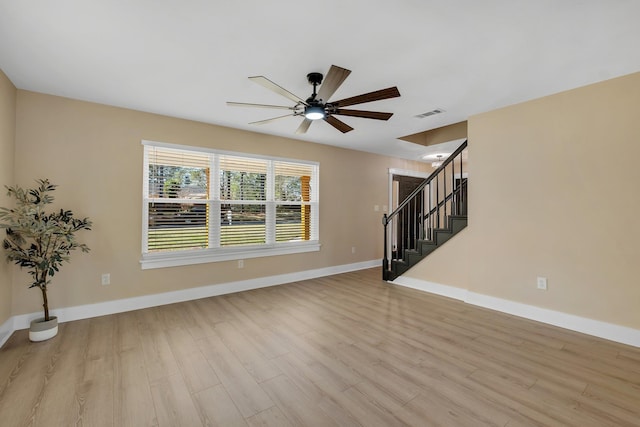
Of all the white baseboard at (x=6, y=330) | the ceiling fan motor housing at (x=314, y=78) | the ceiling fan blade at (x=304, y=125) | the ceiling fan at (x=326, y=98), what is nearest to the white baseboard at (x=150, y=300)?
the white baseboard at (x=6, y=330)

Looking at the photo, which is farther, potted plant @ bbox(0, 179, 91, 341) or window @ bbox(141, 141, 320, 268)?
window @ bbox(141, 141, 320, 268)

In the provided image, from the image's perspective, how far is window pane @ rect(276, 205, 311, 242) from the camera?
4992mm

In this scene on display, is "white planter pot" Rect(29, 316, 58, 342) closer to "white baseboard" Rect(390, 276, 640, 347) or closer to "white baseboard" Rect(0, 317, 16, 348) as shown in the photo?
"white baseboard" Rect(0, 317, 16, 348)

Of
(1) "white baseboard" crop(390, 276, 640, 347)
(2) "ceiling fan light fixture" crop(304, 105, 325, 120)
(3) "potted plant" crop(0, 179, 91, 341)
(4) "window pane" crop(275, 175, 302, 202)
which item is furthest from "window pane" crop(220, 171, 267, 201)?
(1) "white baseboard" crop(390, 276, 640, 347)

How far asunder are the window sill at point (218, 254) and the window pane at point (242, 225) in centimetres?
13

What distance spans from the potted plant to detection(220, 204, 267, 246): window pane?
1.69 meters

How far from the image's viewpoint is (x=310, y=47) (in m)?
2.29

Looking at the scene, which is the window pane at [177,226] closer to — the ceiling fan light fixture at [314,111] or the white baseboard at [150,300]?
the white baseboard at [150,300]

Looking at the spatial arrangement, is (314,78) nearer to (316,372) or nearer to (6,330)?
(316,372)

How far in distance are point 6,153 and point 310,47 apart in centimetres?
323

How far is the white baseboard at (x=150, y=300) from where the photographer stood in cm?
304

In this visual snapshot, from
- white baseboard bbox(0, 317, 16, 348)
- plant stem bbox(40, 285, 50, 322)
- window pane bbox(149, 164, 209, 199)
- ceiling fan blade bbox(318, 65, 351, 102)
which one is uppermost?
ceiling fan blade bbox(318, 65, 351, 102)

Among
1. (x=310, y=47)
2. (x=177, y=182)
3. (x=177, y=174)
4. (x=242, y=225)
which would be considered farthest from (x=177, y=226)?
(x=310, y=47)

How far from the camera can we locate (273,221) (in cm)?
486
